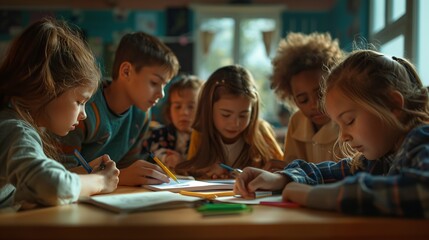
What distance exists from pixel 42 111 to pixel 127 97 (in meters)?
0.88

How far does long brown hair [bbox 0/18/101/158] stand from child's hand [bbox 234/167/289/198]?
0.44 meters

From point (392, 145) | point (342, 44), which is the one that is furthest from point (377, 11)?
point (392, 145)

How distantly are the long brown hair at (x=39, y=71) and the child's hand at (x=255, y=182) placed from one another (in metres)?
0.44

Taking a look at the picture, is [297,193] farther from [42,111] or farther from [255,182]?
[42,111]

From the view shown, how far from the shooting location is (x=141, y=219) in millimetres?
711

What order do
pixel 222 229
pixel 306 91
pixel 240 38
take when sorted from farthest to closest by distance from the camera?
pixel 240 38 < pixel 306 91 < pixel 222 229

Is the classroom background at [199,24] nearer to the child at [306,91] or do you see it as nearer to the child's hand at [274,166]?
the child at [306,91]

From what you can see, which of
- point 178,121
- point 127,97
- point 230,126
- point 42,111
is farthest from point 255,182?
point 178,121

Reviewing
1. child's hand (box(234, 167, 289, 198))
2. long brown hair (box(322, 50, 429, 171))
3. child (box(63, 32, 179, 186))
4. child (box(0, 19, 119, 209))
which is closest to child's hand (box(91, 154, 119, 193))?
child (box(0, 19, 119, 209))

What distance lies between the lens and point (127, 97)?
6.41ft

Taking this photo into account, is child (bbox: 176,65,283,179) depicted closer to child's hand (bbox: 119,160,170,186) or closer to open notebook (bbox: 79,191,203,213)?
child's hand (bbox: 119,160,170,186)

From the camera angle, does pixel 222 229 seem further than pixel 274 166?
No

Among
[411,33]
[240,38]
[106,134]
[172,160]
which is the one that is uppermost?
[240,38]

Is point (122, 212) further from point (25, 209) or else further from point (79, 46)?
point (79, 46)
